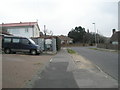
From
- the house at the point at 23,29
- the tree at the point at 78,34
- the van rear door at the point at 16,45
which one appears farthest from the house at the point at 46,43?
the tree at the point at 78,34

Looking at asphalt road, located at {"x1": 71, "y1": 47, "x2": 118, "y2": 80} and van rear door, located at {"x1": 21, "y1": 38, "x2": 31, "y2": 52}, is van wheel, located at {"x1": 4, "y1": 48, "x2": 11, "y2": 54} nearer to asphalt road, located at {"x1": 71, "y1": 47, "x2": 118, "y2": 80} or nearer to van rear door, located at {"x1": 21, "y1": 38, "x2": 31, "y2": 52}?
van rear door, located at {"x1": 21, "y1": 38, "x2": 31, "y2": 52}

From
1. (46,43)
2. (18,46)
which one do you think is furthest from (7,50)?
(46,43)

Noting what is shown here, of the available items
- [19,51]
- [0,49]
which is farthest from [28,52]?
[0,49]

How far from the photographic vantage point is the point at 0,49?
26.5 metres

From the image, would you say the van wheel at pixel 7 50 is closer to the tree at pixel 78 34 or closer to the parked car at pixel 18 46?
the parked car at pixel 18 46

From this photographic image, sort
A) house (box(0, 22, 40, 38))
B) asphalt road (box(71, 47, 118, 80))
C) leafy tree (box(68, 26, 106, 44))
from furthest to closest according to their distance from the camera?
1. leafy tree (box(68, 26, 106, 44))
2. house (box(0, 22, 40, 38))
3. asphalt road (box(71, 47, 118, 80))

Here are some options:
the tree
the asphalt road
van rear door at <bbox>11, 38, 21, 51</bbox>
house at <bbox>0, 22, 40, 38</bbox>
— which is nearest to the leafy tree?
the tree

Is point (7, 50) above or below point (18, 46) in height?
below

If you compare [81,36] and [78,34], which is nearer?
[81,36]

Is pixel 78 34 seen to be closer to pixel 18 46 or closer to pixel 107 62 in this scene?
pixel 18 46

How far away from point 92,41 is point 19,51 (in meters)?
81.2

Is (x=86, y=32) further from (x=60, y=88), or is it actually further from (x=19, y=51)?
(x=60, y=88)

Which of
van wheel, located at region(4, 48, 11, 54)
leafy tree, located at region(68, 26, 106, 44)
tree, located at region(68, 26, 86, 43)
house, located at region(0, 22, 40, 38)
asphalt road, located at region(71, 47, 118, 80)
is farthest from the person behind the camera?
tree, located at region(68, 26, 86, 43)

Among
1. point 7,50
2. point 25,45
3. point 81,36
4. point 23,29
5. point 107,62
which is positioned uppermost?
point 23,29
